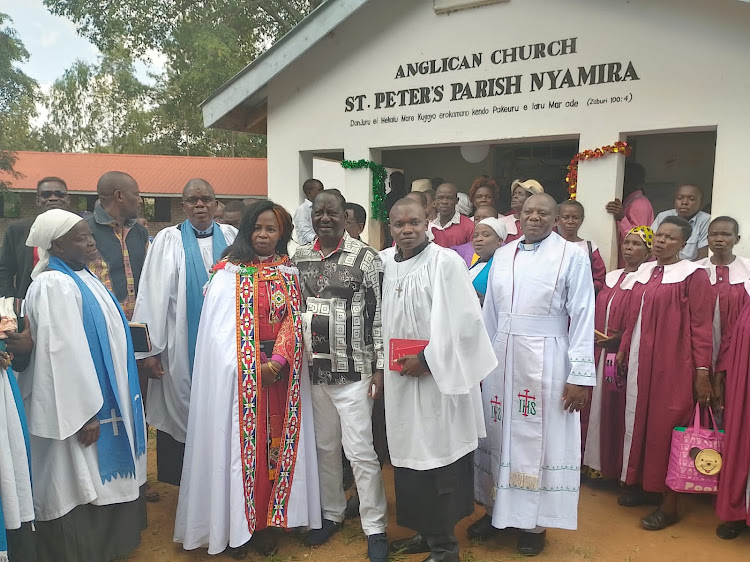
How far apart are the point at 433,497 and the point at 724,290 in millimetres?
2573

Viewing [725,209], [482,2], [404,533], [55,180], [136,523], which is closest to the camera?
[136,523]

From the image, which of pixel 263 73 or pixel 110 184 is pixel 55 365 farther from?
pixel 263 73

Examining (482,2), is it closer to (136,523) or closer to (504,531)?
(504,531)

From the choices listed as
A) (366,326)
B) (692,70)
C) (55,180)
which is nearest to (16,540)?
(366,326)

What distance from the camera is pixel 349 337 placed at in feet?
11.6

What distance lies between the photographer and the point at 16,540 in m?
3.17

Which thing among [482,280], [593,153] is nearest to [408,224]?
[482,280]

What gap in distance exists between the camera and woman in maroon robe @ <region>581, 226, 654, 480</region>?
4.65m

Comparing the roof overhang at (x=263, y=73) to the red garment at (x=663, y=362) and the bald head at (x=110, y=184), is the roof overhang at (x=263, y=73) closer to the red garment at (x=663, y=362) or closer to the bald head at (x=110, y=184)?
the bald head at (x=110, y=184)

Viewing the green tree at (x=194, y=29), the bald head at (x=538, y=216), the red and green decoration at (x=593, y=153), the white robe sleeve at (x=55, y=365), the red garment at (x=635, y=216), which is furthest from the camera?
the green tree at (x=194, y=29)

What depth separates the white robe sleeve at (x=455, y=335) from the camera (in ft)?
10.6

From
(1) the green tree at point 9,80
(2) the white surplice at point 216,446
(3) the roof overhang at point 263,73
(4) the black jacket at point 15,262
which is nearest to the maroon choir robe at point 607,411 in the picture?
(2) the white surplice at point 216,446

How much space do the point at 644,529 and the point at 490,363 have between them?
6.40 feet

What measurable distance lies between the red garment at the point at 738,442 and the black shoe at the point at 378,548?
2.26 meters
